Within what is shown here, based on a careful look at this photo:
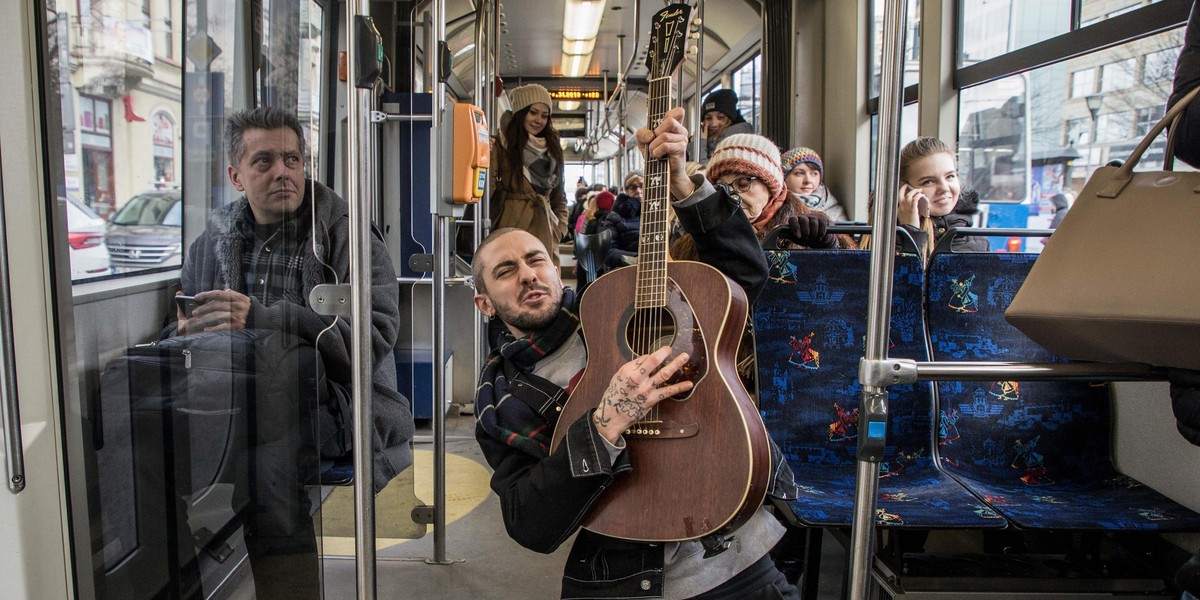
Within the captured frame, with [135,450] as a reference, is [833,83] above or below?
above

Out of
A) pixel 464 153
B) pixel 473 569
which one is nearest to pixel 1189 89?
pixel 464 153

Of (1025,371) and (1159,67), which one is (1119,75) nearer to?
(1159,67)

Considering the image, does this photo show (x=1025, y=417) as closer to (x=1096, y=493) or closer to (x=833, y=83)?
(x=1096, y=493)

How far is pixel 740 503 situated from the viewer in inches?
59.7

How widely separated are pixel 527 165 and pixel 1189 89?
460 centimetres

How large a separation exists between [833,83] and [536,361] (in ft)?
18.7

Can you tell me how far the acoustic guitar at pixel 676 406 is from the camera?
155cm

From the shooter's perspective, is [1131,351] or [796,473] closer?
[1131,351]

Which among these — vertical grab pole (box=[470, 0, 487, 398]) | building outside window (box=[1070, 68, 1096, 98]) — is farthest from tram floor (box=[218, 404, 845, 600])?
building outside window (box=[1070, 68, 1096, 98])

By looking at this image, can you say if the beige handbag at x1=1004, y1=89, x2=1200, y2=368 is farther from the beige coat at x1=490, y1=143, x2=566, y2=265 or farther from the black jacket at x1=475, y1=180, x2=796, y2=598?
the beige coat at x1=490, y1=143, x2=566, y2=265

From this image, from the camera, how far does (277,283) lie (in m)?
1.83

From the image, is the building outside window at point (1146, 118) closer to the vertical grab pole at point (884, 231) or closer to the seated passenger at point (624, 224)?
the vertical grab pole at point (884, 231)

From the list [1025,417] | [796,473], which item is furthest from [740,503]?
[1025,417]

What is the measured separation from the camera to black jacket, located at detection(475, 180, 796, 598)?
1.54 meters
